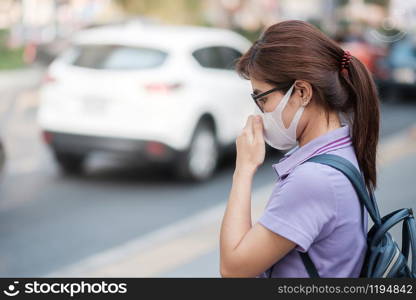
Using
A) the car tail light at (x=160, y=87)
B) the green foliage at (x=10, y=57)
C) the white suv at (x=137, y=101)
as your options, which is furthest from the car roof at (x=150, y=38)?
the green foliage at (x=10, y=57)

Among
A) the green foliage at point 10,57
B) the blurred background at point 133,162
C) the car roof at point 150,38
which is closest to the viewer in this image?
the blurred background at point 133,162

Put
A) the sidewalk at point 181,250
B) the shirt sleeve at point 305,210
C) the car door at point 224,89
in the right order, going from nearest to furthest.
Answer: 1. the shirt sleeve at point 305,210
2. the sidewalk at point 181,250
3. the car door at point 224,89

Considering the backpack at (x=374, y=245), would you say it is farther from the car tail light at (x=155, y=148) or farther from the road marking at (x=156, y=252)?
the car tail light at (x=155, y=148)

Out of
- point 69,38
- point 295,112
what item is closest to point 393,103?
point 69,38

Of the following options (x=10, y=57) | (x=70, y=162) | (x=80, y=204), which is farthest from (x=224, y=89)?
(x=10, y=57)

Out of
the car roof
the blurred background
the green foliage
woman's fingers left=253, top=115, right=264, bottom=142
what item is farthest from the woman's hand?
the green foliage

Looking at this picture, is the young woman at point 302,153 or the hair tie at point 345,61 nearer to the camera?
the young woman at point 302,153

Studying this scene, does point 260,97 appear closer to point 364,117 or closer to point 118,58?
point 364,117

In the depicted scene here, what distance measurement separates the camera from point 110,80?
27.5 ft

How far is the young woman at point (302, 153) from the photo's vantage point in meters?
1.92

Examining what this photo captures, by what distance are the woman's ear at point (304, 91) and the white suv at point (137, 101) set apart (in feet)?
20.7

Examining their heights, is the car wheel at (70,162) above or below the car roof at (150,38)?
below

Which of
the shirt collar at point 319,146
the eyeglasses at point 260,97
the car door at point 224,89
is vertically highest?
the car door at point 224,89

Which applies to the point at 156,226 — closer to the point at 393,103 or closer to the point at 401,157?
the point at 401,157
